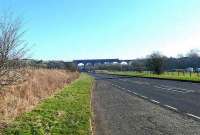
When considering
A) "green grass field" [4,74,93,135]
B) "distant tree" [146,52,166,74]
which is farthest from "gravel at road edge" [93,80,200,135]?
"distant tree" [146,52,166,74]

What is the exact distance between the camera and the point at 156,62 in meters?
77.4

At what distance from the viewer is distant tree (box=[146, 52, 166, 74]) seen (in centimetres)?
7644

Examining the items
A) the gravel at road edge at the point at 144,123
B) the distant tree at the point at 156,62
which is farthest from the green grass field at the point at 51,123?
the distant tree at the point at 156,62

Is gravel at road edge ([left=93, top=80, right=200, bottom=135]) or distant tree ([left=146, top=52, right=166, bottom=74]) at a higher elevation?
distant tree ([left=146, top=52, right=166, bottom=74])

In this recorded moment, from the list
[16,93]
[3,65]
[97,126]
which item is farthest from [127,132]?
[16,93]

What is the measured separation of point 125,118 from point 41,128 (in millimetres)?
4116

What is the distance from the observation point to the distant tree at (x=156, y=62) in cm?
7644

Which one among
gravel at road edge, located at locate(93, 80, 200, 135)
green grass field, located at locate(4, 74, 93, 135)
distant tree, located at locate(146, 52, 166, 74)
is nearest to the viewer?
green grass field, located at locate(4, 74, 93, 135)

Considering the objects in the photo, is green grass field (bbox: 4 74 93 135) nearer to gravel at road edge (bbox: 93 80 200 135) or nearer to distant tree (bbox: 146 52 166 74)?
gravel at road edge (bbox: 93 80 200 135)

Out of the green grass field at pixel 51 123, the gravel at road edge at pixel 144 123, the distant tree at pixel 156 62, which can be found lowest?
the gravel at road edge at pixel 144 123

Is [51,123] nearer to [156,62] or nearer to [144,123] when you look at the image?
[144,123]

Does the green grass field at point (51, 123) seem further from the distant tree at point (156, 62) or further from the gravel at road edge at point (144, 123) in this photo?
the distant tree at point (156, 62)

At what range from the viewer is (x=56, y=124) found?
1161 centimetres

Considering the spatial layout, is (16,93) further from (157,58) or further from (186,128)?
(157,58)
